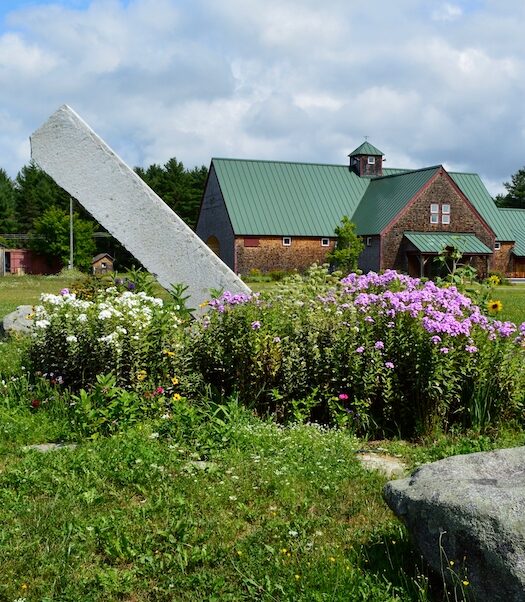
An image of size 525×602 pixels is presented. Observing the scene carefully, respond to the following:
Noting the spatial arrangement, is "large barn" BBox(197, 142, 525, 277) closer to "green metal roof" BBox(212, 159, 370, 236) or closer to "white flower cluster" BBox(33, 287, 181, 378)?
"green metal roof" BBox(212, 159, 370, 236)

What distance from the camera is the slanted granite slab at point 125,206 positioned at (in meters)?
7.47

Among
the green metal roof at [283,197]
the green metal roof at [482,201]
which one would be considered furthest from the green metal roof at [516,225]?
the green metal roof at [283,197]

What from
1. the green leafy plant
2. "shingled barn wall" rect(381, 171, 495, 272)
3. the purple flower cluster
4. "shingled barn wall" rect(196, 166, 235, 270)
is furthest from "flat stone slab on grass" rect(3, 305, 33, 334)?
"shingled barn wall" rect(381, 171, 495, 272)

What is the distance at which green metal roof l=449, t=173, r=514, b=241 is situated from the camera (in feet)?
162

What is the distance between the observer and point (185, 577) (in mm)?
3125

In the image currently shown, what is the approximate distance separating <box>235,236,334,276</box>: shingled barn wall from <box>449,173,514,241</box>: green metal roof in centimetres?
1194

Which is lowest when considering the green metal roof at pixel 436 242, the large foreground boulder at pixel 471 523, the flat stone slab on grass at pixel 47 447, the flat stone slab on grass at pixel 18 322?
the flat stone slab on grass at pixel 47 447

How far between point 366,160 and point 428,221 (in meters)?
6.97

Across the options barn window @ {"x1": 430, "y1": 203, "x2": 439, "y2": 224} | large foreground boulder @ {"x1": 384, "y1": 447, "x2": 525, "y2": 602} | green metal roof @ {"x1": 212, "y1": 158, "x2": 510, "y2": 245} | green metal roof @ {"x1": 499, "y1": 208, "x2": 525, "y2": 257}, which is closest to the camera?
large foreground boulder @ {"x1": 384, "y1": 447, "x2": 525, "y2": 602}

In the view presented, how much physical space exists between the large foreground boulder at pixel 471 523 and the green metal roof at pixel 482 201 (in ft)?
160

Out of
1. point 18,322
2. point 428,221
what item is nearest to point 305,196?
point 428,221

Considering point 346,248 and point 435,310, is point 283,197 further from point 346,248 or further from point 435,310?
point 435,310

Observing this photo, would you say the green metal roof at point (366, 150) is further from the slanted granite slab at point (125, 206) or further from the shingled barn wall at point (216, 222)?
the slanted granite slab at point (125, 206)

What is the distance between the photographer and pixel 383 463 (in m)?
4.68
